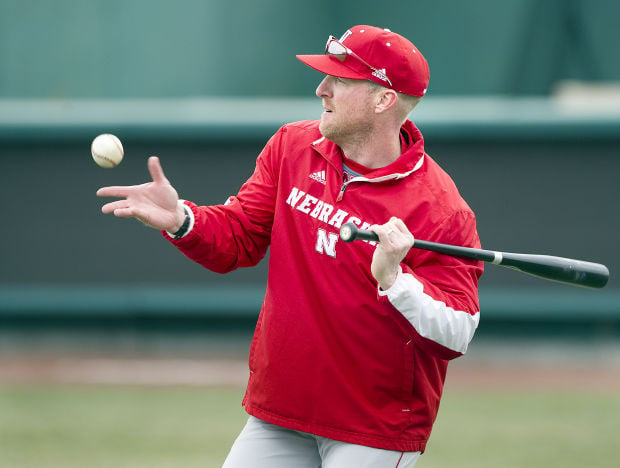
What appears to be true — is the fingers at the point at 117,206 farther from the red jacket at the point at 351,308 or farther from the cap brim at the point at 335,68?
the cap brim at the point at 335,68

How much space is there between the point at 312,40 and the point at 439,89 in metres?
1.55

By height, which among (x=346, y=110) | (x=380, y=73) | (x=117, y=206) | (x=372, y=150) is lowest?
(x=117, y=206)

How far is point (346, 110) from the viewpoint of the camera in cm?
372

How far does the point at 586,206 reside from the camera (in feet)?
33.1

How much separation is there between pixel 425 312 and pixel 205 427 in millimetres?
4398

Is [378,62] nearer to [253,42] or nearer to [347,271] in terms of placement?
[347,271]

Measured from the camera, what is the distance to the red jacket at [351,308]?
356 centimetres

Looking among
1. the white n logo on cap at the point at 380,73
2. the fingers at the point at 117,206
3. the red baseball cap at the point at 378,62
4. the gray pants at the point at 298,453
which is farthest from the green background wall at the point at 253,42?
the gray pants at the point at 298,453

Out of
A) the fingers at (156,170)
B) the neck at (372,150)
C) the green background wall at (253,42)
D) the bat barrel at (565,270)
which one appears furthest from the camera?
the green background wall at (253,42)

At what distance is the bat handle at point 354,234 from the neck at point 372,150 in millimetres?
573

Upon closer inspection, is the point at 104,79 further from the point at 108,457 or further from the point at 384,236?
the point at 384,236

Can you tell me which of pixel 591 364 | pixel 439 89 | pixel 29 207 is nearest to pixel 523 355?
pixel 591 364

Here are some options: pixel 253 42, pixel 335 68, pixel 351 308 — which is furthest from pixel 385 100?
pixel 253 42

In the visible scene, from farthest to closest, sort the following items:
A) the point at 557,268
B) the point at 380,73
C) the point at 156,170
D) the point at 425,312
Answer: the point at 557,268 → the point at 380,73 → the point at 156,170 → the point at 425,312
